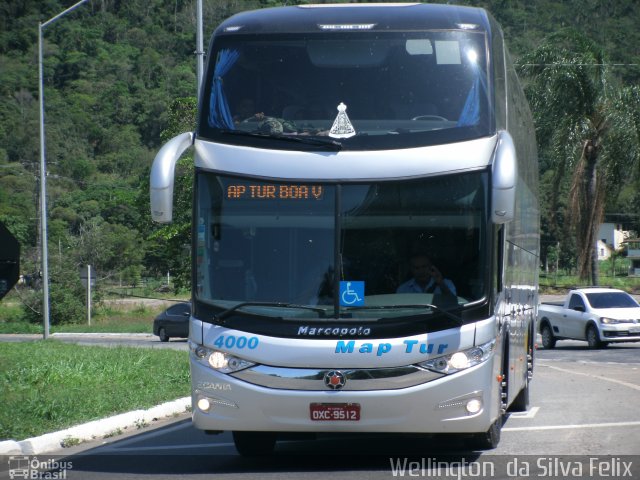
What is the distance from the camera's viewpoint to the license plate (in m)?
8.75

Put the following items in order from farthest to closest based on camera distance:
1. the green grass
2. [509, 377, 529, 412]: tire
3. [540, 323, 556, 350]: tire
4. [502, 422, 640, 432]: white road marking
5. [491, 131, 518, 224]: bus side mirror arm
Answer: [540, 323, 556, 350]: tire → [509, 377, 529, 412]: tire → the green grass → [502, 422, 640, 432]: white road marking → [491, 131, 518, 224]: bus side mirror arm

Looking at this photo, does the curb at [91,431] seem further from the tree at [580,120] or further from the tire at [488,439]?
the tree at [580,120]

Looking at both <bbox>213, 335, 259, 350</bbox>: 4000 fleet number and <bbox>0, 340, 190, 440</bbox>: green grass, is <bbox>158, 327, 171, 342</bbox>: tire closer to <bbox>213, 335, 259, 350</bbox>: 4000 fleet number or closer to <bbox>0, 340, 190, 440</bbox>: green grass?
<bbox>0, 340, 190, 440</bbox>: green grass

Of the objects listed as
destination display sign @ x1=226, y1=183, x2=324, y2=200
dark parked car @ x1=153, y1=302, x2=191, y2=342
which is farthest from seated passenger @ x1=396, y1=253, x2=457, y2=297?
dark parked car @ x1=153, y1=302, x2=191, y2=342

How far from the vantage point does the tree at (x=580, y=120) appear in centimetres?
3781

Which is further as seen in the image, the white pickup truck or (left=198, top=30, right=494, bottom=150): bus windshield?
the white pickup truck

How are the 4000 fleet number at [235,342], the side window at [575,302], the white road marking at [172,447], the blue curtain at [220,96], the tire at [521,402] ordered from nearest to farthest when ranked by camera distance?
1. the 4000 fleet number at [235,342]
2. the blue curtain at [220,96]
3. the white road marking at [172,447]
4. the tire at [521,402]
5. the side window at [575,302]

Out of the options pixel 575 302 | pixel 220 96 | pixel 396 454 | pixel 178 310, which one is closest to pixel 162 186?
pixel 220 96

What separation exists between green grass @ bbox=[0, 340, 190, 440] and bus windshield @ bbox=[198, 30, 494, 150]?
13.5ft

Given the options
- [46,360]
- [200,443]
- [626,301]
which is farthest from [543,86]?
[200,443]

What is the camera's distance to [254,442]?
997 centimetres

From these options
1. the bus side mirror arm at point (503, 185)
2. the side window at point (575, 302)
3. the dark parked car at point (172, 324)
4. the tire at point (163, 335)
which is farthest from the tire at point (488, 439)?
the tire at point (163, 335)

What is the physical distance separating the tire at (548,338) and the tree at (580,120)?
10726 mm

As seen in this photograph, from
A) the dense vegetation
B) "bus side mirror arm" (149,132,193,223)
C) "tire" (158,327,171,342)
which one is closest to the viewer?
"bus side mirror arm" (149,132,193,223)
